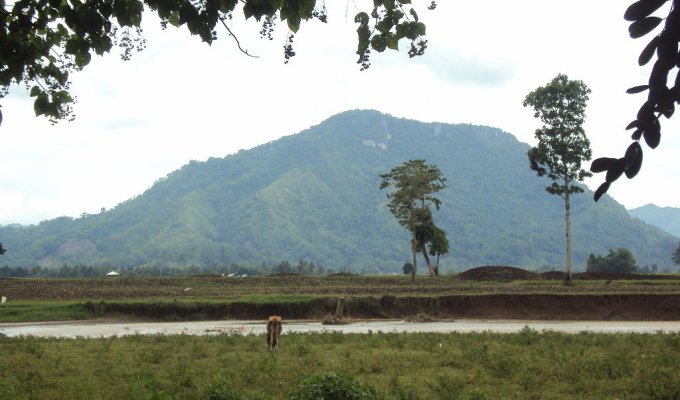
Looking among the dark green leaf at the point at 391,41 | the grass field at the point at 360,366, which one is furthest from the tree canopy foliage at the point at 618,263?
the dark green leaf at the point at 391,41

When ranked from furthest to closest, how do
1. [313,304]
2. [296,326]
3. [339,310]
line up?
1. [313,304]
2. [339,310]
3. [296,326]

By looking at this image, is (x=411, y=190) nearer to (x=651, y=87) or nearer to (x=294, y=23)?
(x=294, y=23)

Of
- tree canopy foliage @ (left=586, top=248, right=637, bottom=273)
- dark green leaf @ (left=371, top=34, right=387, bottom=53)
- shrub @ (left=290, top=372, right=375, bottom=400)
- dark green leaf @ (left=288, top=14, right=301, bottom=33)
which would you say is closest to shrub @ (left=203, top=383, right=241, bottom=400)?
shrub @ (left=290, top=372, right=375, bottom=400)

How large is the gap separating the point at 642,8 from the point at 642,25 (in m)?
0.08

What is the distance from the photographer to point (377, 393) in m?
12.8

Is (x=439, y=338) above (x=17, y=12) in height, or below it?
below

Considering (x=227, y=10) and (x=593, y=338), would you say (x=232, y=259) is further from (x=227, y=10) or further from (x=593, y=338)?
(x=227, y=10)

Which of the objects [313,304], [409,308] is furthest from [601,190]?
[409,308]

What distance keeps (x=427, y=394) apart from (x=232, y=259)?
625 feet

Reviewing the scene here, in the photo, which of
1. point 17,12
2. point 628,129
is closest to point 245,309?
point 17,12

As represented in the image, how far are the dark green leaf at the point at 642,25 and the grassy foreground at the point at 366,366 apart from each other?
9.51 metres

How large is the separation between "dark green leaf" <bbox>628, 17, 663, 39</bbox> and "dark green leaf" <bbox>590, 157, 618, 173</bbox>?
1.99 ft

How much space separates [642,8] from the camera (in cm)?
316

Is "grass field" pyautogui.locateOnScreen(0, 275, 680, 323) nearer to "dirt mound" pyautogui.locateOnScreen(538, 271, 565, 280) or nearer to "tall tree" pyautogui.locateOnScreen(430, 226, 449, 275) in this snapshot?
"dirt mound" pyautogui.locateOnScreen(538, 271, 565, 280)
